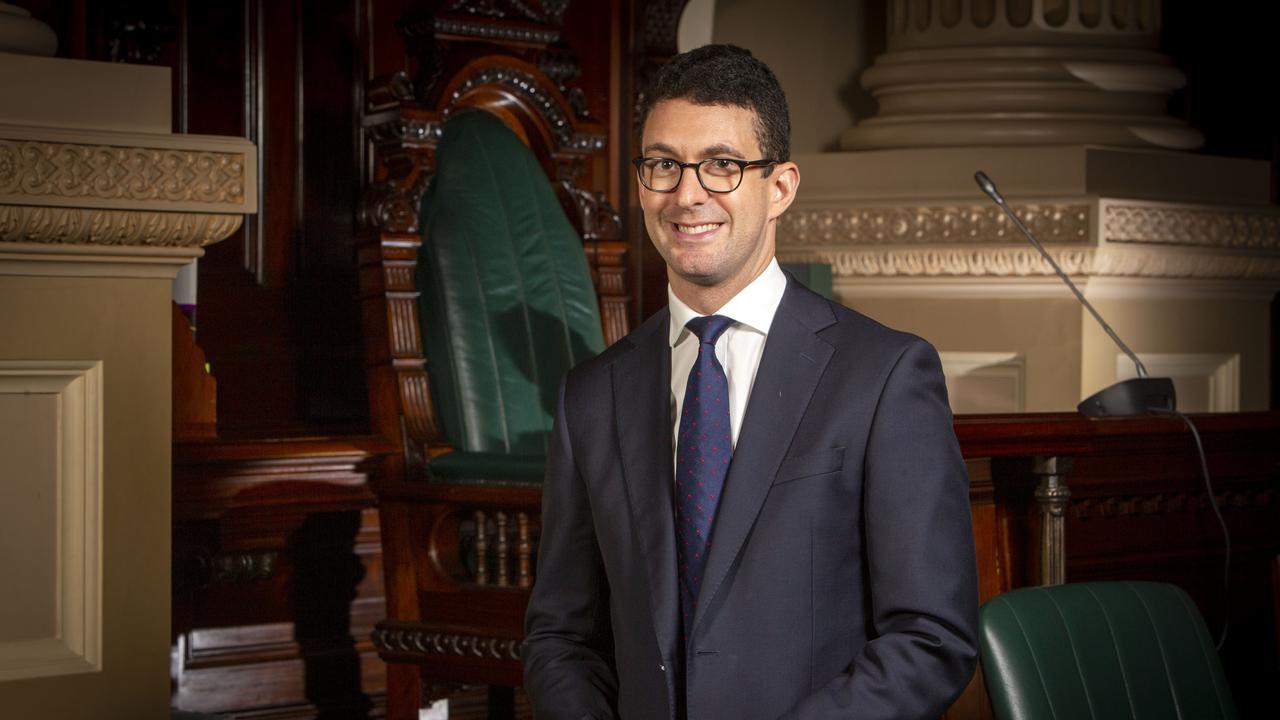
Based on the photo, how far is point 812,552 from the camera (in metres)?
1.60

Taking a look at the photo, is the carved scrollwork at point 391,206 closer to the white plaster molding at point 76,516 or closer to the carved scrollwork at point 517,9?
the carved scrollwork at point 517,9

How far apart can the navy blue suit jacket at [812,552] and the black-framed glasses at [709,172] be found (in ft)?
0.50

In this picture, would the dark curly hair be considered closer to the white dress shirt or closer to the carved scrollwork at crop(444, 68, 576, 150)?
the white dress shirt

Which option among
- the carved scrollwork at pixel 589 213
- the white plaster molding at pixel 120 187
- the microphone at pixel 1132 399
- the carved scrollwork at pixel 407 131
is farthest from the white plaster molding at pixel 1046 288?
the white plaster molding at pixel 120 187

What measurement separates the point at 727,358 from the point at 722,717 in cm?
37

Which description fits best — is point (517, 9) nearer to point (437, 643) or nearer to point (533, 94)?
point (533, 94)

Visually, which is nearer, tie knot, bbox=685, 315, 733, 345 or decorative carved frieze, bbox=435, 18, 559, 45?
tie knot, bbox=685, 315, 733, 345

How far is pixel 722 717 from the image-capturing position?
159 cm

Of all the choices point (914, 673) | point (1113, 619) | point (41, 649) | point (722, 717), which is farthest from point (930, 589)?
point (41, 649)

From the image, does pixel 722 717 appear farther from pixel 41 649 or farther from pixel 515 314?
pixel 515 314

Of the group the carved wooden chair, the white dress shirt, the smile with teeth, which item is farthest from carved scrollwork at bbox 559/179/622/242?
the smile with teeth

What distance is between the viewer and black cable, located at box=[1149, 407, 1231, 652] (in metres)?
2.99

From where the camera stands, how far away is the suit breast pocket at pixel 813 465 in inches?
63.2

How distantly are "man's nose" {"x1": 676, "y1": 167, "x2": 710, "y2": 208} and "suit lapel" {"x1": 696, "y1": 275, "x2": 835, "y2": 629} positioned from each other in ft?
0.51
